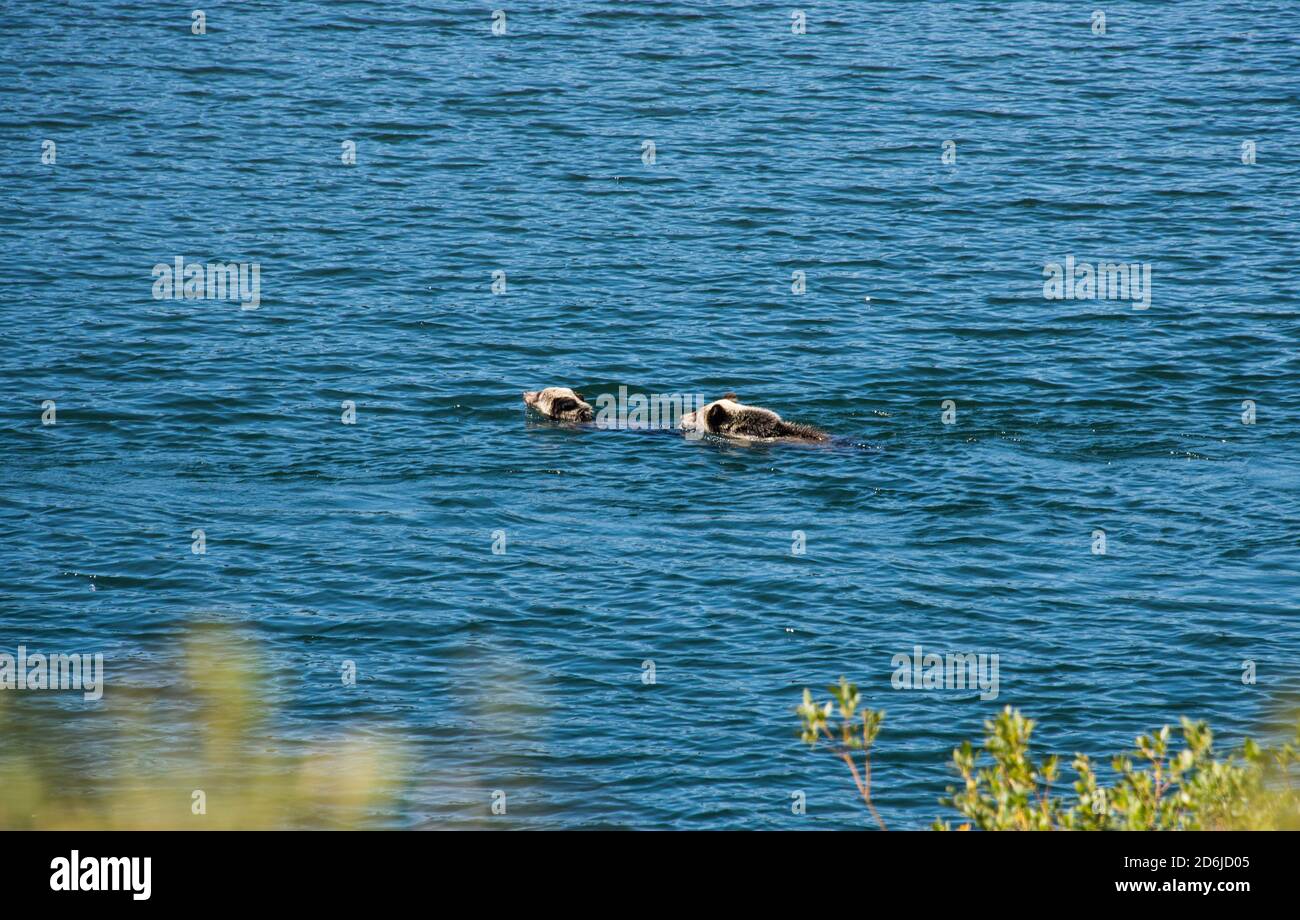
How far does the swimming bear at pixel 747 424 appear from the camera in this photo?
2531 centimetres

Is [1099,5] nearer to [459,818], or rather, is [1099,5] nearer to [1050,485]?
[1050,485]

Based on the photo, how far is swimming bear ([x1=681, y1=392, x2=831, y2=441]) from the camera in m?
25.3

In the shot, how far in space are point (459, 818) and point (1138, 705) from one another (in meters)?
7.18

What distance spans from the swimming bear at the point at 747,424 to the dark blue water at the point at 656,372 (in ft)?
1.17

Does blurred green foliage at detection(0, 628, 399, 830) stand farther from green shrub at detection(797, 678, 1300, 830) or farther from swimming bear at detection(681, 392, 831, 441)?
swimming bear at detection(681, 392, 831, 441)

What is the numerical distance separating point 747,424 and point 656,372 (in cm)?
370

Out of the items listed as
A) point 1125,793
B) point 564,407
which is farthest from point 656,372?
point 1125,793

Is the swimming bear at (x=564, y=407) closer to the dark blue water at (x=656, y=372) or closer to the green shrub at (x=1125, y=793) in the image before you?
the dark blue water at (x=656, y=372)

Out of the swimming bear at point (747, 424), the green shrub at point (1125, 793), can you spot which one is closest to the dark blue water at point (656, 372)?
the swimming bear at point (747, 424)

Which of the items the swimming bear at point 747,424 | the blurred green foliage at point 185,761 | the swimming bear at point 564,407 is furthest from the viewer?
the swimming bear at point 564,407

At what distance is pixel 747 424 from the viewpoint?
25.4 meters

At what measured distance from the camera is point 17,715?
59.1ft

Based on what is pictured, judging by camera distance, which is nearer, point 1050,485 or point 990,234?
point 1050,485
